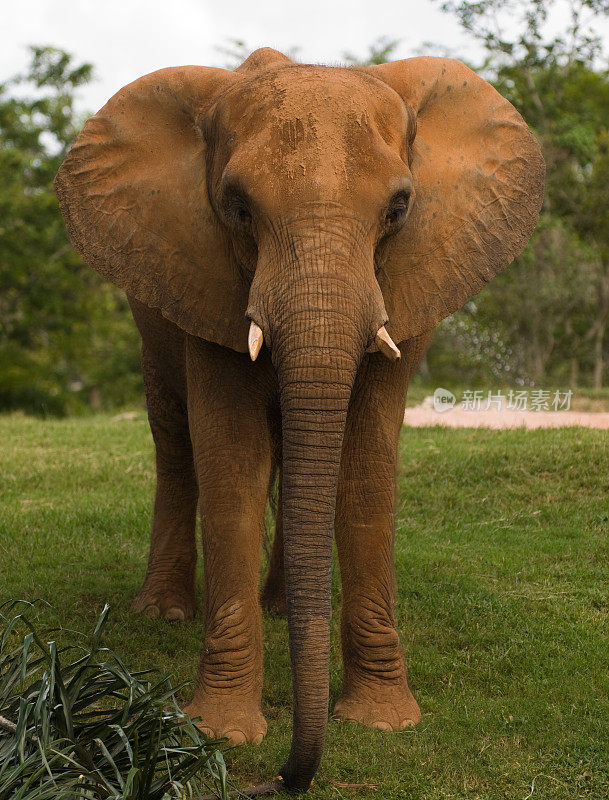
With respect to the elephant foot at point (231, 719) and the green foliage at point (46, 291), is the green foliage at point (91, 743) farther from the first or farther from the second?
the green foliage at point (46, 291)

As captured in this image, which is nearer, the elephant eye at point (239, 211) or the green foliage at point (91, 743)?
the green foliage at point (91, 743)

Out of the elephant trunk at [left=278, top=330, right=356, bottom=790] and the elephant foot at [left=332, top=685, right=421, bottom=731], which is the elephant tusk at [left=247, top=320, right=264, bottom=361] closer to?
the elephant trunk at [left=278, top=330, right=356, bottom=790]

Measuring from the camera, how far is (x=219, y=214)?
4445mm

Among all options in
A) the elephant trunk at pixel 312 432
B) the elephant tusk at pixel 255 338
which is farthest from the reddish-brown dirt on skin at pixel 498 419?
the elephant tusk at pixel 255 338

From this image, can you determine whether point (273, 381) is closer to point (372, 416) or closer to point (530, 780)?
point (372, 416)

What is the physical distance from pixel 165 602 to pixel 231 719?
1.93m

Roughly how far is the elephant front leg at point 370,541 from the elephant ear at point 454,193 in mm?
363

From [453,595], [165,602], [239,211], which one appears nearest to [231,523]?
[239,211]

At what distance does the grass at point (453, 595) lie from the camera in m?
4.34

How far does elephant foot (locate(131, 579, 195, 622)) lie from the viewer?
6406mm

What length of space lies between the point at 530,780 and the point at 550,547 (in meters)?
3.25

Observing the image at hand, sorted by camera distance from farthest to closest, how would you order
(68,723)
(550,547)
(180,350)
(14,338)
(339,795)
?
(14,338) → (550,547) → (180,350) → (339,795) → (68,723)

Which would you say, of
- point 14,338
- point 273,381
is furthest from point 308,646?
point 14,338

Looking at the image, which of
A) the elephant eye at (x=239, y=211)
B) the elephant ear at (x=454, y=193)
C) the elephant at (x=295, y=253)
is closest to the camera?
the elephant at (x=295, y=253)
